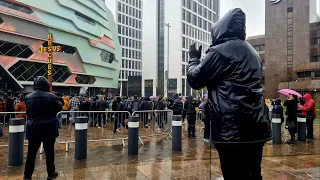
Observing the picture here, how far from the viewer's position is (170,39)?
281 ft

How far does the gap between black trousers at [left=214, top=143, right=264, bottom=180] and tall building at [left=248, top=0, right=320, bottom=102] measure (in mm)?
38834

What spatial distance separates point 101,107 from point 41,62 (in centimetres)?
3005

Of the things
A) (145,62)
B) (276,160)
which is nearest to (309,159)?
(276,160)

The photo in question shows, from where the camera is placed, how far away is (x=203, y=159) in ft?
23.1

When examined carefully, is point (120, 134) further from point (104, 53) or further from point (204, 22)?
point (204, 22)

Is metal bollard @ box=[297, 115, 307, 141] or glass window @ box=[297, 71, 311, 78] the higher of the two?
glass window @ box=[297, 71, 311, 78]

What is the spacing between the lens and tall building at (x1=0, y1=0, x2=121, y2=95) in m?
35.6

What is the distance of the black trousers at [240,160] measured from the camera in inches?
98.4

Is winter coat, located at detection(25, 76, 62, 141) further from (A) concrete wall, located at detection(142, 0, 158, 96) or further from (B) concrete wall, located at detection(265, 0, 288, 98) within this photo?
(A) concrete wall, located at detection(142, 0, 158, 96)

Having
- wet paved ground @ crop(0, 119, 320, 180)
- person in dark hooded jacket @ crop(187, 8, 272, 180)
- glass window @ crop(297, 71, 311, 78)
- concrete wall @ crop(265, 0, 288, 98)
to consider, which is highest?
concrete wall @ crop(265, 0, 288, 98)

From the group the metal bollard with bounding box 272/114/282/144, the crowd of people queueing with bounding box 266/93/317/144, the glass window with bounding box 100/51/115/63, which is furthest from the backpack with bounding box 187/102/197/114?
the glass window with bounding box 100/51/115/63

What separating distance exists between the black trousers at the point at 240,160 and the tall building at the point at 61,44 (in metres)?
38.1

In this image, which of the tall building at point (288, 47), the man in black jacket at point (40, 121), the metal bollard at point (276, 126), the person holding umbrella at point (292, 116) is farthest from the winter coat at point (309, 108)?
the tall building at point (288, 47)

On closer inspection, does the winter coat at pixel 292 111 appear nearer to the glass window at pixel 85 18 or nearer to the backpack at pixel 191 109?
the backpack at pixel 191 109
